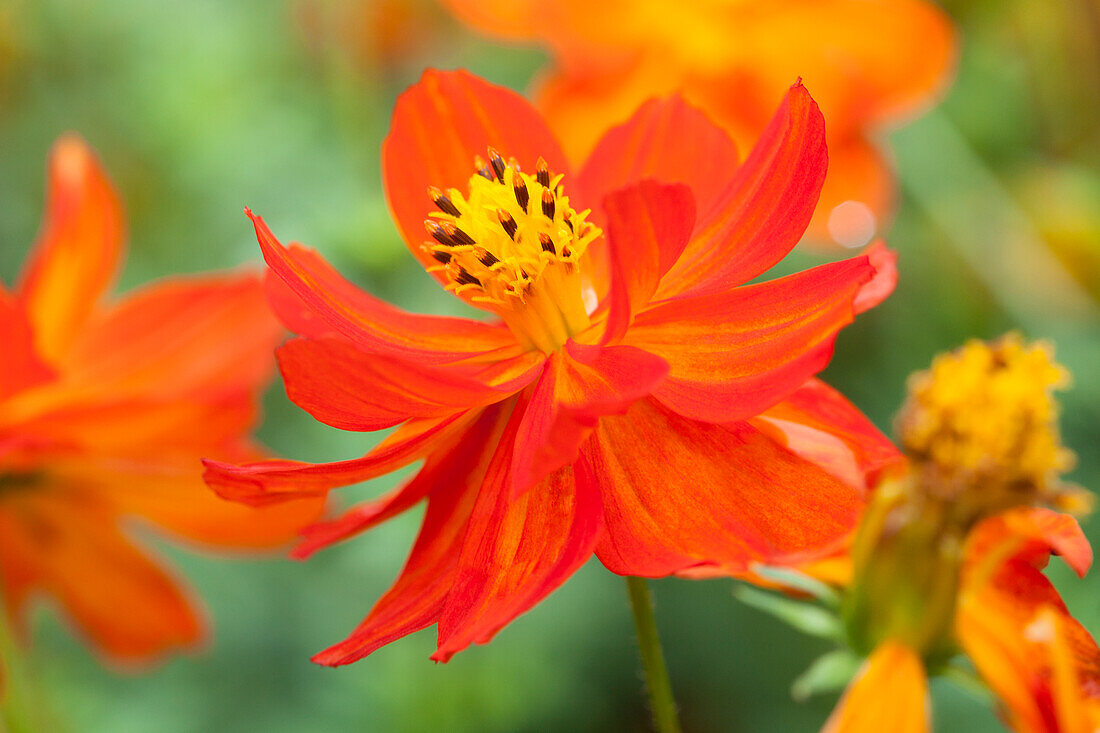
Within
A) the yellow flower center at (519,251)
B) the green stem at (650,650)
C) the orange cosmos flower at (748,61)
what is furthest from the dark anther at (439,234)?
the orange cosmos flower at (748,61)

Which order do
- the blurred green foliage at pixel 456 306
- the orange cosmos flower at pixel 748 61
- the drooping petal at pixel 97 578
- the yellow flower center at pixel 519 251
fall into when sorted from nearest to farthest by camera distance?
the yellow flower center at pixel 519 251 → the drooping petal at pixel 97 578 → the orange cosmos flower at pixel 748 61 → the blurred green foliage at pixel 456 306

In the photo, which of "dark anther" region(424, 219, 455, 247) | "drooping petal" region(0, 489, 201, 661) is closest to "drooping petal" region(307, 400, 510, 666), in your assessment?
"dark anther" region(424, 219, 455, 247)

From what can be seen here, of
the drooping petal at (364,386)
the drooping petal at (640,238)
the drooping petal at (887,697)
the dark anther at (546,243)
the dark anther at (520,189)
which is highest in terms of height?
the dark anther at (520,189)

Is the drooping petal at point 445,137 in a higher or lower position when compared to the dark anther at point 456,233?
higher

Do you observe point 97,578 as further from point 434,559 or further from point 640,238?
point 640,238

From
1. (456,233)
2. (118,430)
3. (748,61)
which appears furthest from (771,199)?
(748,61)

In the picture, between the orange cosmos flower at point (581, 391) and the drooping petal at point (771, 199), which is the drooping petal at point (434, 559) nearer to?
the orange cosmos flower at point (581, 391)
